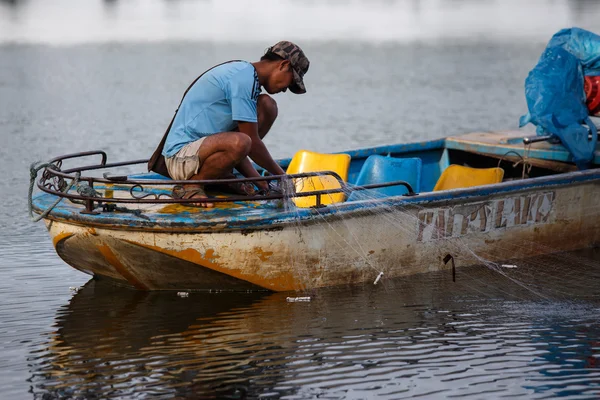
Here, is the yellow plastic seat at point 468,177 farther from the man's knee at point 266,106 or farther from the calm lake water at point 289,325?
the man's knee at point 266,106

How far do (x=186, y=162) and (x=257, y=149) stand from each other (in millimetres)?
546

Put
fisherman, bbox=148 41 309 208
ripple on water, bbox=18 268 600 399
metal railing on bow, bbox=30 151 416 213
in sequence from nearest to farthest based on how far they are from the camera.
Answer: ripple on water, bbox=18 268 600 399, metal railing on bow, bbox=30 151 416 213, fisherman, bbox=148 41 309 208

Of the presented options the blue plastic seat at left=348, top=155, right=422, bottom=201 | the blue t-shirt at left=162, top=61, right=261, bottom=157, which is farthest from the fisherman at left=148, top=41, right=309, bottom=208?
the blue plastic seat at left=348, top=155, right=422, bottom=201

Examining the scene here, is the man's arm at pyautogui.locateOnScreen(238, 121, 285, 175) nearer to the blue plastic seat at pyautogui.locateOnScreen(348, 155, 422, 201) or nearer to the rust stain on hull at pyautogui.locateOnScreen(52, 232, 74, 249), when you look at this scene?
the rust stain on hull at pyautogui.locateOnScreen(52, 232, 74, 249)

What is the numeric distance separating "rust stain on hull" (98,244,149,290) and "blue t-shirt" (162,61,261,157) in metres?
0.87

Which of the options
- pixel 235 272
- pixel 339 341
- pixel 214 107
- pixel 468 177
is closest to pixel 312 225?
pixel 235 272

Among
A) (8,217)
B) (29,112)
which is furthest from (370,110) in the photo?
(8,217)

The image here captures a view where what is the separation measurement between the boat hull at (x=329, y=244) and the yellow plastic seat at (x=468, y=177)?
1.85ft

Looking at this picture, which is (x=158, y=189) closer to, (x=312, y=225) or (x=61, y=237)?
(x=61, y=237)

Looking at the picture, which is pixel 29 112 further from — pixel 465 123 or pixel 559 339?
pixel 559 339

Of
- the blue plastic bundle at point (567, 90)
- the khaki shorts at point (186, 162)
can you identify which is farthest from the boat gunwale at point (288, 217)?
the blue plastic bundle at point (567, 90)

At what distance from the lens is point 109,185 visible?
27.2 ft

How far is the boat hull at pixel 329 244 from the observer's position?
24.5ft

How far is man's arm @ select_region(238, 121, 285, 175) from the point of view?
760 centimetres
